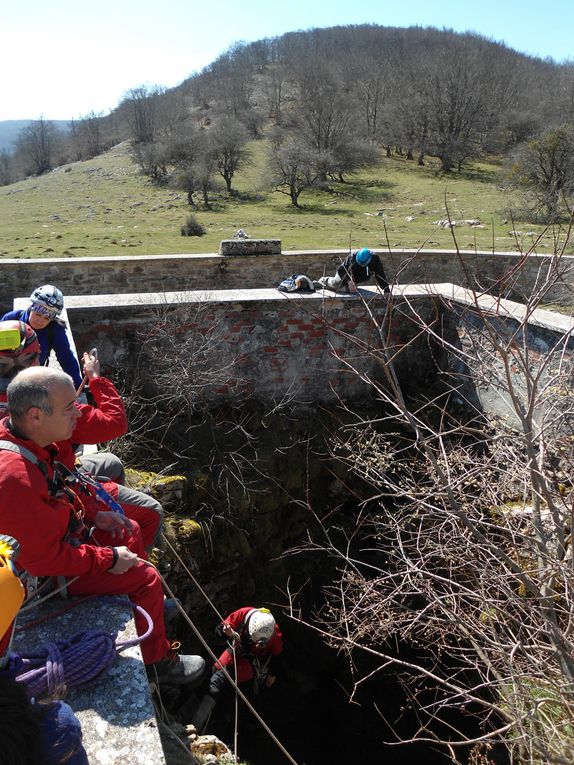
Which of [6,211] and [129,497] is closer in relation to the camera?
[129,497]

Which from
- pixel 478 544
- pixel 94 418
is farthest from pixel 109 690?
pixel 478 544

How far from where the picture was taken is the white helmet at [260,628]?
4195 mm

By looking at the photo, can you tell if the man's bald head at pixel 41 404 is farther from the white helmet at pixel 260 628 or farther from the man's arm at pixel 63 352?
the white helmet at pixel 260 628

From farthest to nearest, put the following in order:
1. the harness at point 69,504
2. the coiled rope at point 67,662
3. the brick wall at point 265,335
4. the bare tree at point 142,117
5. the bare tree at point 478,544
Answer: the bare tree at point 142,117 < the brick wall at point 265,335 < the bare tree at point 478,544 < the harness at point 69,504 < the coiled rope at point 67,662

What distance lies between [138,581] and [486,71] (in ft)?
190

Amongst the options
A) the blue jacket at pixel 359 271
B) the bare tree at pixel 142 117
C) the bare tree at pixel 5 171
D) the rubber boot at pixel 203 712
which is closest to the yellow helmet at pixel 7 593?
the rubber boot at pixel 203 712

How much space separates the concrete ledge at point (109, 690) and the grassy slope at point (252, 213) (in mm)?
9089

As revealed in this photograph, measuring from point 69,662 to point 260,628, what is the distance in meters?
2.31

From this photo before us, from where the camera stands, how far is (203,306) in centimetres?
591

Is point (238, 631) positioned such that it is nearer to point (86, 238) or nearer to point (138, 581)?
point (138, 581)

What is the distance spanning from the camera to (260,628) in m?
4.19

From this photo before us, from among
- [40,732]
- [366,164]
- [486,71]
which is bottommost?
[40,732]

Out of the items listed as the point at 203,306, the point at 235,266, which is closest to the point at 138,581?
the point at 203,306

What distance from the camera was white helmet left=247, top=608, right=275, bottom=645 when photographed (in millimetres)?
4195
